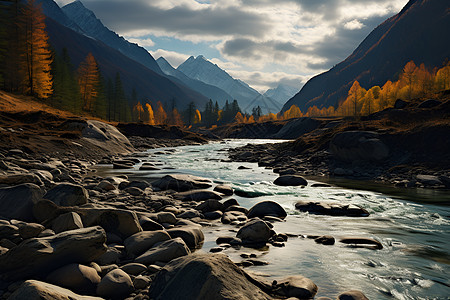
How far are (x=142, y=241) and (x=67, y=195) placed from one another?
3.11 metres

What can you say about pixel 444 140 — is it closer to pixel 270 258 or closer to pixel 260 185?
pixel 260 185

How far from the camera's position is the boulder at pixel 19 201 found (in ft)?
18.9

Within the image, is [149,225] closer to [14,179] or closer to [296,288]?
[296,288]

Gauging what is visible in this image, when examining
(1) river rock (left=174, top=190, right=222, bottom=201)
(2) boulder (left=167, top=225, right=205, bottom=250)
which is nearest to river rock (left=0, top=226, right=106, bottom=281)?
(2) boulder (left=167, top=225, right=205, bottom=250)

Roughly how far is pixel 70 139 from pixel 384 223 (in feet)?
78.1

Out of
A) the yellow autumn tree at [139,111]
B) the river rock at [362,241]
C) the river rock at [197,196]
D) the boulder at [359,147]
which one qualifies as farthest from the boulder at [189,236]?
the yellow autumn tree at [139,111]

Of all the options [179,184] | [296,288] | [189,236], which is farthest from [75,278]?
[179,184]

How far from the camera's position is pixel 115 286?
375cm

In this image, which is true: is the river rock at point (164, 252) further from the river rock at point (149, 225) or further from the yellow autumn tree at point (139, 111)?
the yellow autumn tree at point (139, 111)

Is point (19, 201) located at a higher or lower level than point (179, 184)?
higher

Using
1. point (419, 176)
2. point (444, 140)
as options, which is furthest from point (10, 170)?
point (444, 140)

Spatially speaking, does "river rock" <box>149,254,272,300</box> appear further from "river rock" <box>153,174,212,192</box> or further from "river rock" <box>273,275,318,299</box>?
"river rock" <box>153,174,212,192</box>

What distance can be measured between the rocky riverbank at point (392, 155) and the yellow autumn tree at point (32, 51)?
135 feet

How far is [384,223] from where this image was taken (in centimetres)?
828
